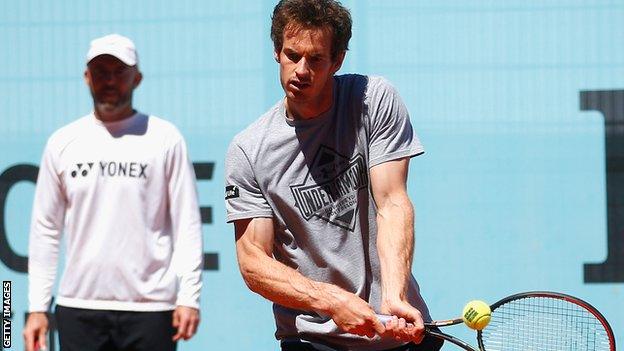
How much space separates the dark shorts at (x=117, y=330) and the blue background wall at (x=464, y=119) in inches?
51.1

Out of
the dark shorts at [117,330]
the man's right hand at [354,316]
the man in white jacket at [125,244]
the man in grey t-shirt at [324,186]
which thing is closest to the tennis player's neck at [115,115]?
the man in white jacket at [125,244]

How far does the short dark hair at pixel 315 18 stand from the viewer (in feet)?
8.70

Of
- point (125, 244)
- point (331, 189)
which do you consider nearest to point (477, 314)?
point (331, 189)

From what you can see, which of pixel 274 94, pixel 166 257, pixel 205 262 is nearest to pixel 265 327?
pixel 205 262

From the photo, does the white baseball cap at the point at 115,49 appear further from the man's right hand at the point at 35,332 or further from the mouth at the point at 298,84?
the mouth at the point at 298,84

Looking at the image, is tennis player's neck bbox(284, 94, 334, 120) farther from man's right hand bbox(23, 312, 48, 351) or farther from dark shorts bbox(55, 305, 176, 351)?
man's right hand bbox(23, 312, 48, 351)

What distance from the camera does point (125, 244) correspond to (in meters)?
3.76

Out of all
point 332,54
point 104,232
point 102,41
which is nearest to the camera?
point 332,54

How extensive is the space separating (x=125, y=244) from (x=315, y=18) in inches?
53.6

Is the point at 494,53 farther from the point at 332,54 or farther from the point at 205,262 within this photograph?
the point at 332,54

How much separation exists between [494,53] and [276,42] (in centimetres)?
242

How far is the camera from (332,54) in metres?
2.68

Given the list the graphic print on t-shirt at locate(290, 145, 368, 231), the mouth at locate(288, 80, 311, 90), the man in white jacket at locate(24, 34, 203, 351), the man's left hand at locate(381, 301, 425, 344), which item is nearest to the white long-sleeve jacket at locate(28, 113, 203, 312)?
the man in white jacket at locate(24, 34, 203, 351)

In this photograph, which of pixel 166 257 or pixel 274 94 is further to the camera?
pixel 274 94
